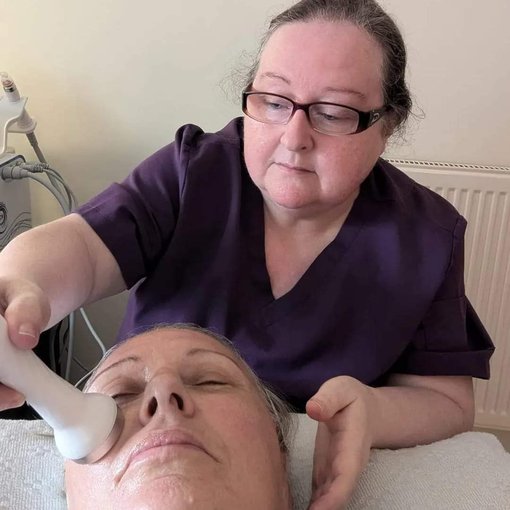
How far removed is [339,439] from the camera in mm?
874

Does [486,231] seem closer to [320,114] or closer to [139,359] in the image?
[320,114]

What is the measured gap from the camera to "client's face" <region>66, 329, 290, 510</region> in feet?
2.23

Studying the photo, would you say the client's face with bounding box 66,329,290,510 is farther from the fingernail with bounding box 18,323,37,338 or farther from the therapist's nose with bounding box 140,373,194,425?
the fingernail with bounding box 18,323,37,338

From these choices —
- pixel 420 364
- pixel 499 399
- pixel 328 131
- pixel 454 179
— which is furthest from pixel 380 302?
pixel 499 399

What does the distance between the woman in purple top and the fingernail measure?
14.9 inches

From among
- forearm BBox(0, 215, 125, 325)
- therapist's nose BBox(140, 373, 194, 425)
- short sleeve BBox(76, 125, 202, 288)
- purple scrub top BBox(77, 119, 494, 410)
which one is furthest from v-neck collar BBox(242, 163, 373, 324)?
therapist's nose BBox(140, 373, 194, 425)

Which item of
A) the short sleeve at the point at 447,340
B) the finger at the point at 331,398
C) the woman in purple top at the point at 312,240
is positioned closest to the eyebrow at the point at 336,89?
the woman in purple top at the point at 312,240

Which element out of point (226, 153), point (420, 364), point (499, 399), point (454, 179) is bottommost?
point (499, 399)

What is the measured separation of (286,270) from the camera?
1140 millimetres

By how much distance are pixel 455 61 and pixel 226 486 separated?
1.18 metres

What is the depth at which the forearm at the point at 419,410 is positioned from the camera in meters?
1.01

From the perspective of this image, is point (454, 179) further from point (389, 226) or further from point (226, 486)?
point (226, 486)

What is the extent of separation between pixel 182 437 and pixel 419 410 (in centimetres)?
47

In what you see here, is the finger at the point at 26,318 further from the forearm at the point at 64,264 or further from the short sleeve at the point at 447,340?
the short sleeve at the point at 447,340
